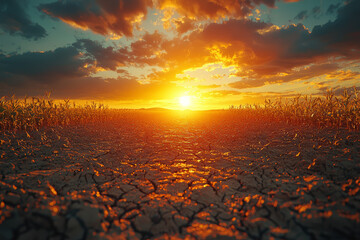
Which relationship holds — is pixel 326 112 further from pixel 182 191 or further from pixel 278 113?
pixel 182 191

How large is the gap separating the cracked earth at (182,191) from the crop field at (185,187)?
0.04ft

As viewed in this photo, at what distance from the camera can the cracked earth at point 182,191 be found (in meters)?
1.69

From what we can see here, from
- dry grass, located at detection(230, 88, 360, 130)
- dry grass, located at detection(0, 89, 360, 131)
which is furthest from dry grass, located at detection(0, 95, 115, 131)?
dry grass, located at detection(230, 88, 360, 130)

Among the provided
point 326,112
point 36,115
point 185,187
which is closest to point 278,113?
point 326,112

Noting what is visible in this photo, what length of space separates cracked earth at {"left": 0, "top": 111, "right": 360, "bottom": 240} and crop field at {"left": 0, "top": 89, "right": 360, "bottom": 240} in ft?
0.04

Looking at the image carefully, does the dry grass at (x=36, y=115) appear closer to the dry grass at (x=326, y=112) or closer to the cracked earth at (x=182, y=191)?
the cracked earth at (x=182, y=191)

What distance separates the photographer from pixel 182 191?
8.53ft

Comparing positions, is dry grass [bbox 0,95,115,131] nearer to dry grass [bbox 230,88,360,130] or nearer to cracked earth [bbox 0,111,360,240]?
cracked earth [bbox 0,111,360,240]

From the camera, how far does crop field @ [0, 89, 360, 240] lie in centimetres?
171

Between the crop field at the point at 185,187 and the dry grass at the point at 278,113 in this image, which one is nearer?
the crop field at the point at 185,187

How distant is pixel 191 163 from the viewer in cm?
379

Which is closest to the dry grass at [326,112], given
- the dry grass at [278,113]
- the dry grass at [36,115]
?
the dry grass at [278,113]

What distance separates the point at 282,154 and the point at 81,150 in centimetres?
487

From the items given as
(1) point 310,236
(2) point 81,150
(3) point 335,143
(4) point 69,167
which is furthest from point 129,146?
(3) point 335,143
